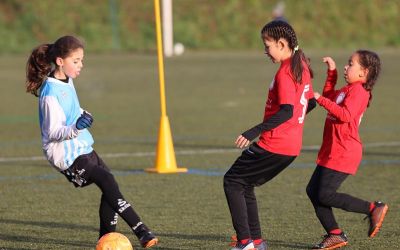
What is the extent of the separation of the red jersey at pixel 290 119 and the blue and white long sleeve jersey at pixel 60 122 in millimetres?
1269

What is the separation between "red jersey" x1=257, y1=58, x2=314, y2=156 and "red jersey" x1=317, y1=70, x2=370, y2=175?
0.38m

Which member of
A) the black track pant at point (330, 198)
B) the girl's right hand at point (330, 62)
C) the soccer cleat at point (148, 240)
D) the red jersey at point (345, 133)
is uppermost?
the girl's right hand at point (330, 62)

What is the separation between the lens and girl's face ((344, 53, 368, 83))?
283 inches

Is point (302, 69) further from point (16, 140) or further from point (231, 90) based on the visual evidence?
point (231, 90)

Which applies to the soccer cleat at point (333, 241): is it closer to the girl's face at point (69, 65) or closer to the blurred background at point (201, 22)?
the girl's face at point (69, 65)

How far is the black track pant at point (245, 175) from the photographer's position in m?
6.68

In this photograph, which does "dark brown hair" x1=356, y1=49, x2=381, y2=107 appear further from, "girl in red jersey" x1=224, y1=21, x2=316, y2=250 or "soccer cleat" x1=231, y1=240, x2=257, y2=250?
"soccer cleat" x1=231, y1=240, x2=257, y2=250

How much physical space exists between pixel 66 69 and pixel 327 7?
38.1m

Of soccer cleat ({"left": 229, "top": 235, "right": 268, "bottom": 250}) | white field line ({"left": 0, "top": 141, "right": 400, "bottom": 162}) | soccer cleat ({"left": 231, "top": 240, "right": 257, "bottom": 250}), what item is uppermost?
soccer cleat ({"left": 231, "top": 240, "right": 257, "bottom": 250})

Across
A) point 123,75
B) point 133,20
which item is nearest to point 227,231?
point 123,75

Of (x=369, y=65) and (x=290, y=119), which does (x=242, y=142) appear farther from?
(x=369, y=65)

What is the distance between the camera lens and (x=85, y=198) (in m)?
9.59

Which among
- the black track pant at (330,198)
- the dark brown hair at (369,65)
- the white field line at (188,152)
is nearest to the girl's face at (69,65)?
the black track pant at (330,198)

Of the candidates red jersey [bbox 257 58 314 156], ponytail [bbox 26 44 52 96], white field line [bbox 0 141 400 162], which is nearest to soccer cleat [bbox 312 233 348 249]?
red jersey [bbox 257 58 314 156]
